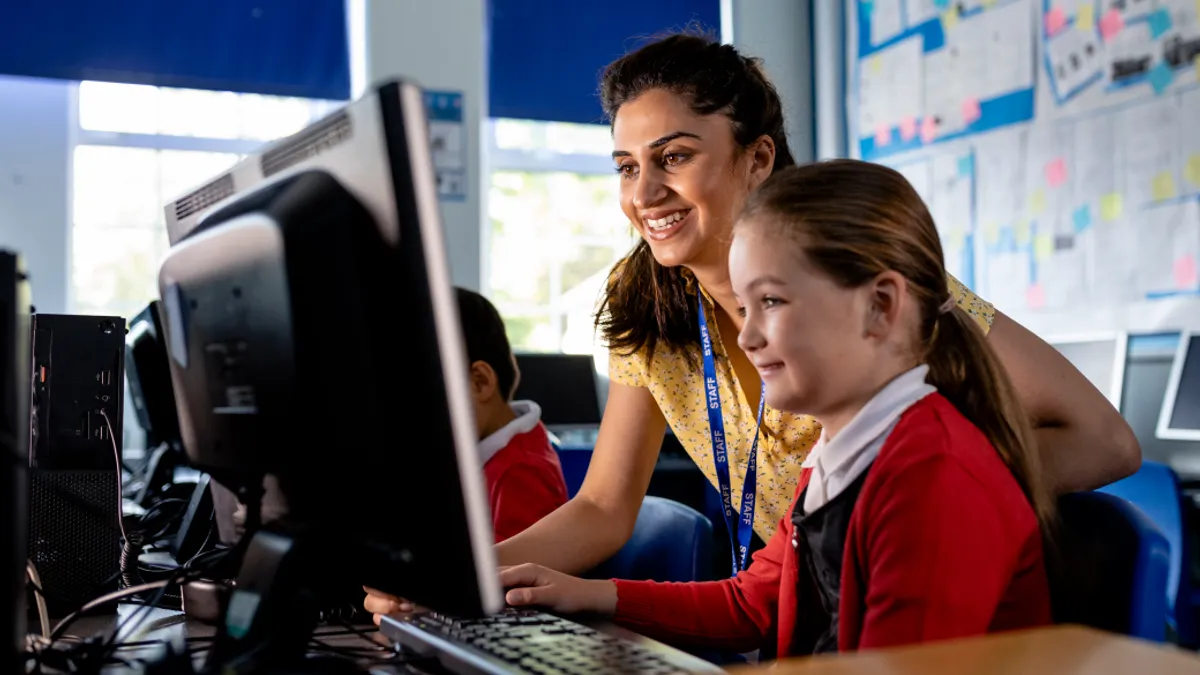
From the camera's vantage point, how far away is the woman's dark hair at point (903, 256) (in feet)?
3.64

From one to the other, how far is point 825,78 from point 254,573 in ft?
13.7

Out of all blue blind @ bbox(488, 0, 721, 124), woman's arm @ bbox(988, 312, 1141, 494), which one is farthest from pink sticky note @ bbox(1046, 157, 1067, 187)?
woman's arm @ bbox(988, 312, 1141, 494)

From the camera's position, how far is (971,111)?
3877 mm

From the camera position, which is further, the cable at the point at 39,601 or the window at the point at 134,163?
the window at the point at 134,163

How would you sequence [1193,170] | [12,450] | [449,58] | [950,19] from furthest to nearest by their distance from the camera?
[449,58] < [950,19] < [1193,170] < [12,450]

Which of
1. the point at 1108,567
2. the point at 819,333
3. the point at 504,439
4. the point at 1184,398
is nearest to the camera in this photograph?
the point at 1108,567

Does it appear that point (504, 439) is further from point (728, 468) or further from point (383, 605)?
point (383, 605)

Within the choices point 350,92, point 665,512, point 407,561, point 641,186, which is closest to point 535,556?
point 665,512

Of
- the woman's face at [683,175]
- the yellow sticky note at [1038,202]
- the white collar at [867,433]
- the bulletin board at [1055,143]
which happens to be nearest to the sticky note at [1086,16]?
the bulletin board at [1055,143]

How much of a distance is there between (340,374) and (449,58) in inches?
147

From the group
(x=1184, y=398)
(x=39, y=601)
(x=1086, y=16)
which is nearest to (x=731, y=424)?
(x=39, y=601)

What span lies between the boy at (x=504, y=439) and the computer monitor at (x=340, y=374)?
0.62 meters

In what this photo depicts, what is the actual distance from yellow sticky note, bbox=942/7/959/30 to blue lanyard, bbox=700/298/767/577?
2758mm

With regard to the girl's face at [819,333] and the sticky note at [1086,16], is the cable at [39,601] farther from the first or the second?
the sticky note at [1086,16]
